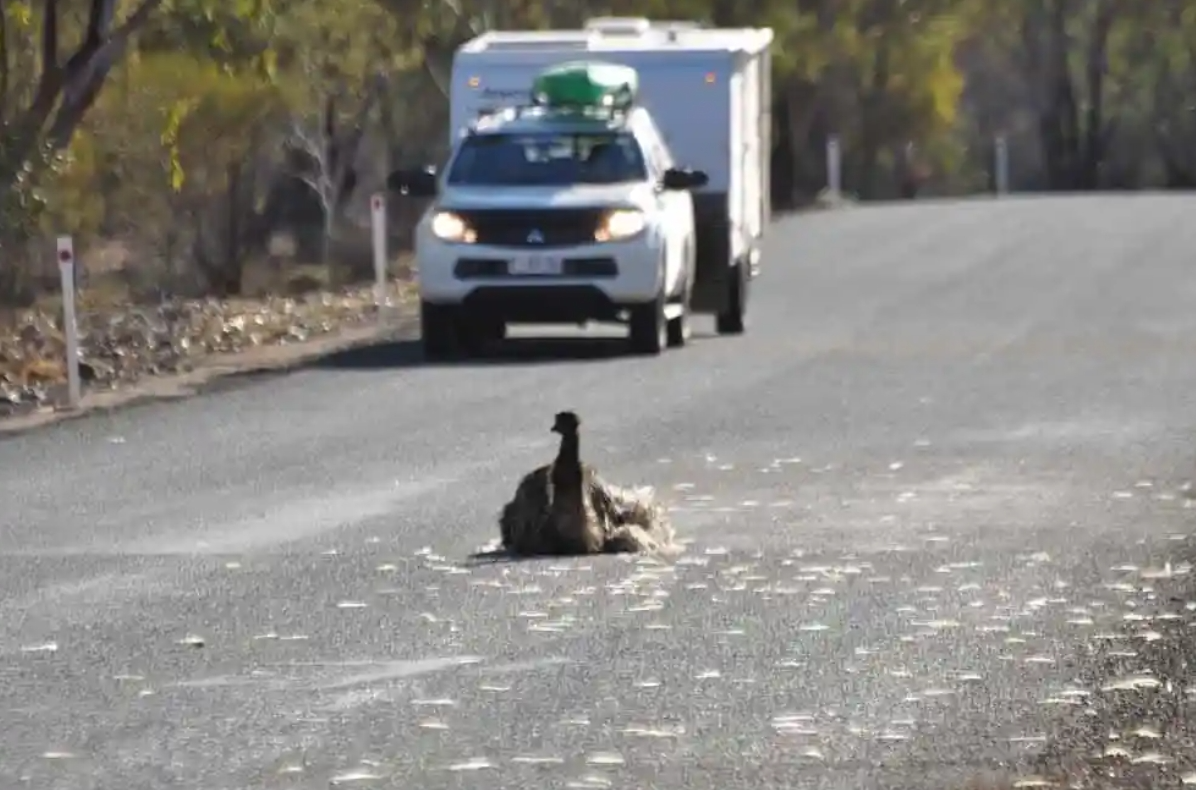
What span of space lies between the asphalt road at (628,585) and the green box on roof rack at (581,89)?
Result: 2.61m

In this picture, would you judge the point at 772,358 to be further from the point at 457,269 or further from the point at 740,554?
the point at 740,554

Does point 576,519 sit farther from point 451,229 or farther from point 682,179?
point 682,179

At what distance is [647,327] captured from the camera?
2495cm

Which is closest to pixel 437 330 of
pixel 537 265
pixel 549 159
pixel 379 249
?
pixel 537 265

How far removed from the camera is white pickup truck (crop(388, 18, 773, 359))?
981 inches

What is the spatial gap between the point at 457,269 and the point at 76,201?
47.3ft

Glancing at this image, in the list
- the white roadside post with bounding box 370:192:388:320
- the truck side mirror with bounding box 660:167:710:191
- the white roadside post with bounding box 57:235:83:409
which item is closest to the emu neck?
the white roadside post with bounding box 57:235:83:409

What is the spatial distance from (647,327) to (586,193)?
3.95 feet

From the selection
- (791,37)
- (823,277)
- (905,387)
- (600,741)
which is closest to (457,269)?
(905,387)

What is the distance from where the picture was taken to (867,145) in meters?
64.2

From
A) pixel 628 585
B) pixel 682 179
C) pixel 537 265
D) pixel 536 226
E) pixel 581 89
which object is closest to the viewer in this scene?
pixel 628 585

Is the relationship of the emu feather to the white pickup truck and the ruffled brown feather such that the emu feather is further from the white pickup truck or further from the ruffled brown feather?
the white pickup truck

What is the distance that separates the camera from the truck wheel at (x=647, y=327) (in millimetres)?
24859

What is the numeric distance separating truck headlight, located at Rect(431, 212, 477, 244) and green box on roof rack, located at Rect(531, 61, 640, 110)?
171cm
